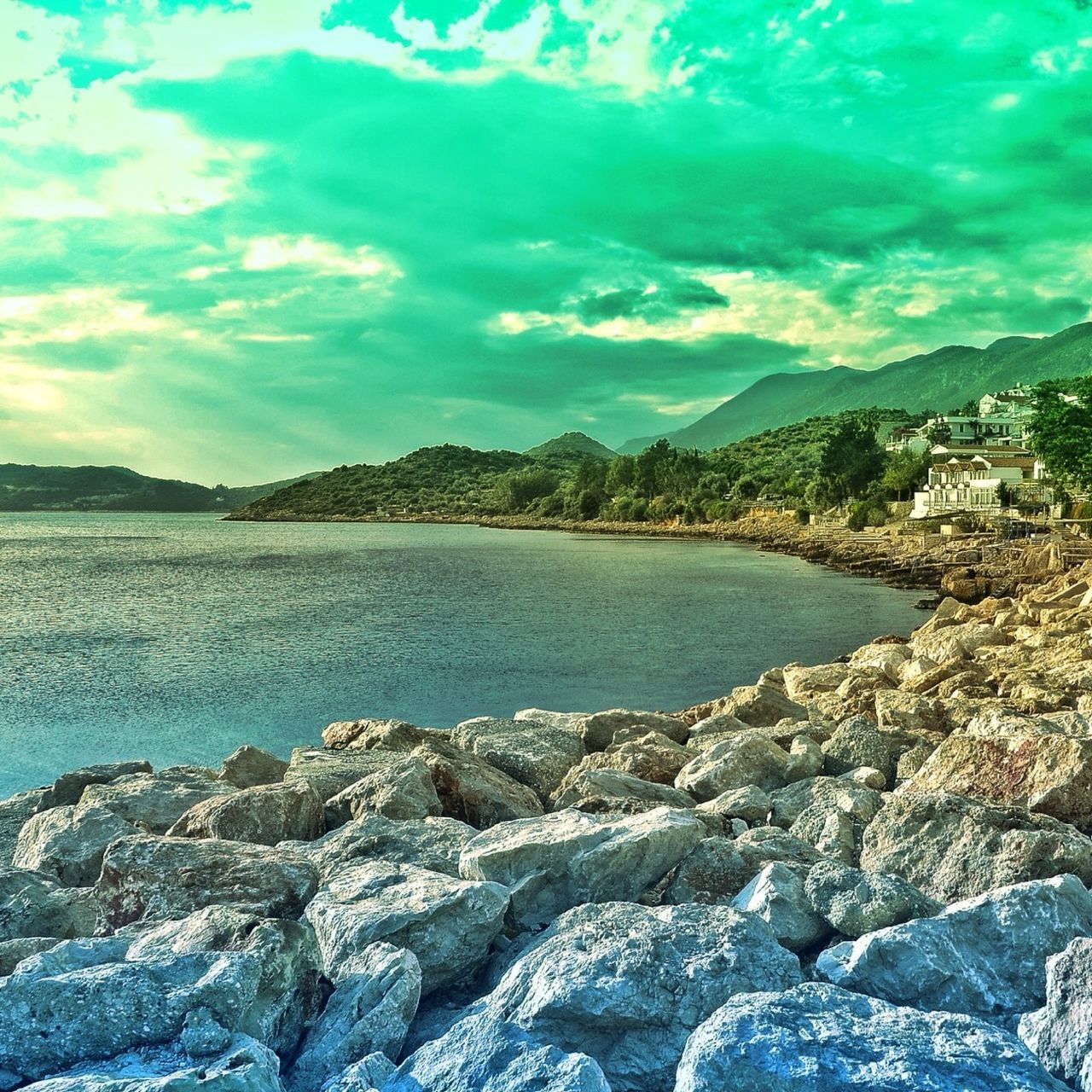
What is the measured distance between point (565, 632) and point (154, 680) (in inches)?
553

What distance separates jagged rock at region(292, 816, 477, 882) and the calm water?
10.9m

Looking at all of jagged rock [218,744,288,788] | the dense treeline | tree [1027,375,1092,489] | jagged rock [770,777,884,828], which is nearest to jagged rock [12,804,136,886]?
jagged rock [218,744,288,788]

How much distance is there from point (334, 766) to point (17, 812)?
3481 mm

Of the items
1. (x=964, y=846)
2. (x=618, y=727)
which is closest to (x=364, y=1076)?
(x=964, y=846)

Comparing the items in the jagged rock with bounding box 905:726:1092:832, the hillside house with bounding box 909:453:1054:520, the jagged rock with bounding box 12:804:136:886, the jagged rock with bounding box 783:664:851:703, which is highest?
the hillside house with bounding box 909:453:1054:520

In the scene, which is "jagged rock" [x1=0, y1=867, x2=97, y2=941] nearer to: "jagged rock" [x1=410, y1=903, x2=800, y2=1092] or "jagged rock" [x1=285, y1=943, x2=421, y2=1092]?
"jagged rock" [x1=285, y1=943, x2=421, y2=1092]

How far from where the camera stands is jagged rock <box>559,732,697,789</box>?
8.91m

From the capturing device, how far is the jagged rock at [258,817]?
263 inches

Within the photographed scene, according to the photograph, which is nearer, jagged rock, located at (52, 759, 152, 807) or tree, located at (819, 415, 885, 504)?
jagged rock, located at (52, 759, 152, 807)

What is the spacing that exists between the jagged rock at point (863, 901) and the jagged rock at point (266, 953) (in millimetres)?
2613

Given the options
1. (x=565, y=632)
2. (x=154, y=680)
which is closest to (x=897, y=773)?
(x=154, y=680)

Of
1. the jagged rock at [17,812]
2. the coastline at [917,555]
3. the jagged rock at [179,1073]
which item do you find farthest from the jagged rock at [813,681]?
the coastline at [917,555]

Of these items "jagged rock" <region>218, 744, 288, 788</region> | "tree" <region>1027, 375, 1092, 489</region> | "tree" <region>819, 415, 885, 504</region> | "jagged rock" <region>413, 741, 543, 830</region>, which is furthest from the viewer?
"tree" <region>819, 415, 885, 504</region>

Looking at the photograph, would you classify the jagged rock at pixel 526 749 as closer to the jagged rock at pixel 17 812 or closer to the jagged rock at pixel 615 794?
the jagged rock at pixel 615 794
